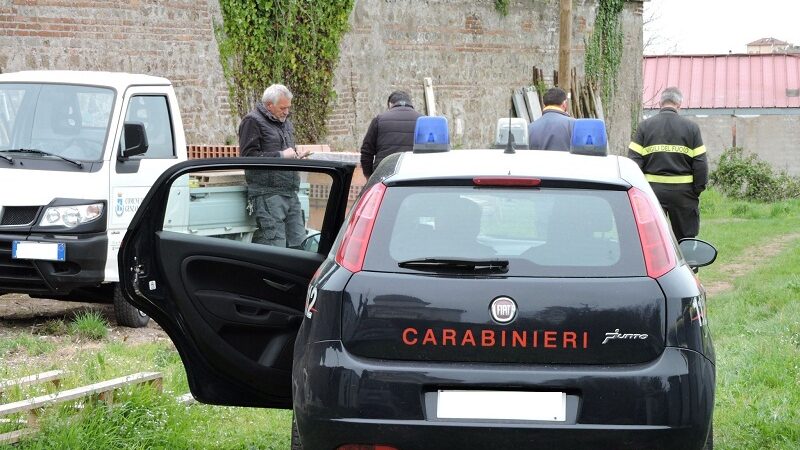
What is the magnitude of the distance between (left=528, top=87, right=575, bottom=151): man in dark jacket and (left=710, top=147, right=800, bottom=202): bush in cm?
2176

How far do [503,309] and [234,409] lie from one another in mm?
3050

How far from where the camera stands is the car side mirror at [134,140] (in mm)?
10148

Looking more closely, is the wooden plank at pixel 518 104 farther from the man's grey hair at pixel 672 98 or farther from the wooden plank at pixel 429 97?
the man's grey hair at pixel 672 98

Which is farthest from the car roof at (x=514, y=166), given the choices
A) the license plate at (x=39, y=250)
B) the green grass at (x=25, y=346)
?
the license plate at (x=39, y=250)

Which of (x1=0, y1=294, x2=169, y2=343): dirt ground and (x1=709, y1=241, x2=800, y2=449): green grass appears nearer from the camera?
(x1=709, y1=241, x2=800, y2=449): green grass

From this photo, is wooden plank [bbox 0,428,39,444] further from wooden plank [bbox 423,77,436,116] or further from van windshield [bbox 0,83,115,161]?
wooden plank [bbox 423,77,436,116]

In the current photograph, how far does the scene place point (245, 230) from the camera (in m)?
6.09

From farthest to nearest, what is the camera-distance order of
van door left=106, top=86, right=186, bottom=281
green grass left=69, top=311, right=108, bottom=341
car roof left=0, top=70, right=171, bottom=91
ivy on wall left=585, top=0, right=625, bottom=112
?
1. ivy on wall left=585, top=0, right=625, bottom=112
2. car roof left=0, top=70, right=171, bottom=91
3. van door left=106, top=86, right=186, bottom=281
4. green grass left=69, top=311, right=108, bottom=341

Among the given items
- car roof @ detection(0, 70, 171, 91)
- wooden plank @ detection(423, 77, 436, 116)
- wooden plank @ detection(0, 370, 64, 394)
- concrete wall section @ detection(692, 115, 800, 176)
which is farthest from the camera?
concrete wall section @ detection(692, 115, 800, 176)

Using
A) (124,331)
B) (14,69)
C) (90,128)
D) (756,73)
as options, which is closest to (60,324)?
(124,331)

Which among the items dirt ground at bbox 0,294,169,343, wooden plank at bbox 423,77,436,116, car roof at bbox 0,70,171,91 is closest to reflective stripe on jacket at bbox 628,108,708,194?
car roof at bbox 0,70,171,91

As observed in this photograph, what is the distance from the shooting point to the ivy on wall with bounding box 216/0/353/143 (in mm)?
18047

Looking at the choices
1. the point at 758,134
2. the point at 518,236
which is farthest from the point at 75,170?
the point at 758,134

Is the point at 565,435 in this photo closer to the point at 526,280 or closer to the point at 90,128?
the point at 526,280
